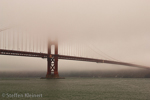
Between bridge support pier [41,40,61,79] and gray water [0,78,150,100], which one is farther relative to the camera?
bridge support pier [41,40,61,79]

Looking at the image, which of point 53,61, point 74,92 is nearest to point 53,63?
point 53,61

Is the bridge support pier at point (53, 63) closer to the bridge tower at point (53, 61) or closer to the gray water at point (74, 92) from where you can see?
the bridge tower at point (53, 61)

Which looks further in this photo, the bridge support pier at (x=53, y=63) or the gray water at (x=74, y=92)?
the bridge support pier at (x=53, y=63)

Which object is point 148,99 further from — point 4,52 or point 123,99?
point 4,52

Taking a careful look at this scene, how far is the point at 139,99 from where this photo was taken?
66.4ft

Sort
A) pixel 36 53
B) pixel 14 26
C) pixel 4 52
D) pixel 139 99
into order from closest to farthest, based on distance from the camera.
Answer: pixel 139 99
pixel 4 52
pixel 36 53
pixel 14 26

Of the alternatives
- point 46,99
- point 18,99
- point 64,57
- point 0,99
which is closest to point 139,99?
point 46,99

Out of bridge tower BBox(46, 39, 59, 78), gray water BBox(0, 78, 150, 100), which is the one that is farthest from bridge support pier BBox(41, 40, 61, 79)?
gray water BBox(0, 78, 150, 100)

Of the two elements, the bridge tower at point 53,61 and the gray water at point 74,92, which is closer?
the gray water at point 74,92

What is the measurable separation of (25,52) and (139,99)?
33284 mm

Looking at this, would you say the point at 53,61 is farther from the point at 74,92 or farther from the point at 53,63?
the point at 74,92

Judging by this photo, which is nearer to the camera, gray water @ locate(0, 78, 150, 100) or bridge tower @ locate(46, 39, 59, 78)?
gray water @ locate(0, 78, 150, 100)

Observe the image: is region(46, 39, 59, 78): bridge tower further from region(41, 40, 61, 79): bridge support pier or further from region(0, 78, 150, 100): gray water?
region(0, 78, 150, 100): gray water

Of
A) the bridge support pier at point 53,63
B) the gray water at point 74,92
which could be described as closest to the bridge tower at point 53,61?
the bridge support pier at point 53,63
